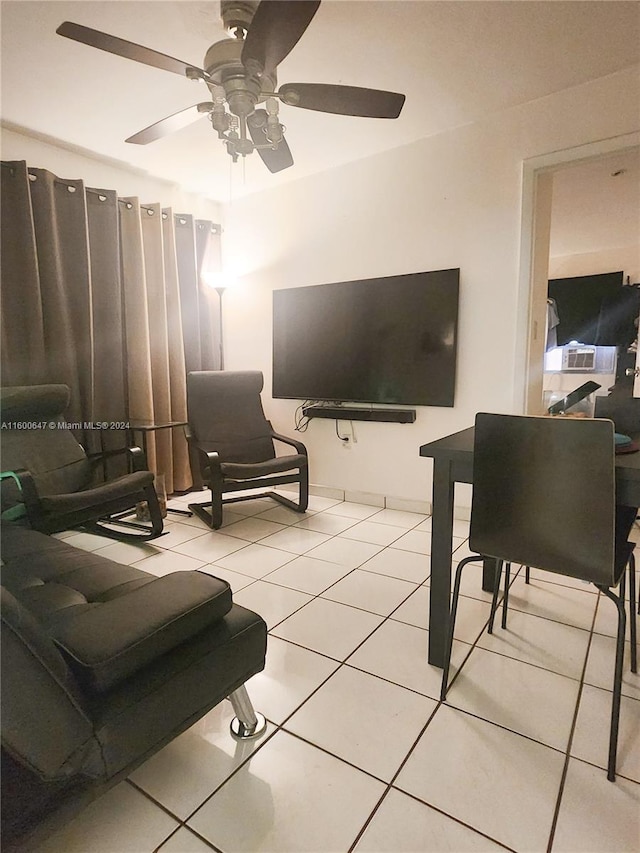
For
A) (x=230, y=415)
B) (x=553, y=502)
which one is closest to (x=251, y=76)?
(x=553, y=502)

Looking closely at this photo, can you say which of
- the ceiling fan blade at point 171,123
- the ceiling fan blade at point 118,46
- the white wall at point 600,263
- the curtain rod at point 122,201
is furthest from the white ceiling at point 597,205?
the curtain rod at point 122,201

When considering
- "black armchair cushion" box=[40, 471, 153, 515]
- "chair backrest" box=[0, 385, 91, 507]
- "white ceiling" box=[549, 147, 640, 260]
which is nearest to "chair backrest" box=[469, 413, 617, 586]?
"black armchair cushion" box=[40, 471, 153, 515]

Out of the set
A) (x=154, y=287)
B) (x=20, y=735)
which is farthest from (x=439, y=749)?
(x=154, y=287)

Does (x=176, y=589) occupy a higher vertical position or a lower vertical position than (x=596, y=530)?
lower

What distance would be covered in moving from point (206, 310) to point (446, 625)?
3.38 m

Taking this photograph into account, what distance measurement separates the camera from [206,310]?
4.06 m

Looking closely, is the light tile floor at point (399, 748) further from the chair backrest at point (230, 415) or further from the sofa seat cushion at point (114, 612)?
the chair backrest at point (230, 415)

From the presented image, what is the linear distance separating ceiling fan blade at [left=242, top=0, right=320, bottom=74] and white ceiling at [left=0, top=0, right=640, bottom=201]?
485mm

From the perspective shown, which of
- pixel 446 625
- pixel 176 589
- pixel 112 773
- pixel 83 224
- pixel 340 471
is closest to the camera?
pixel 112 773

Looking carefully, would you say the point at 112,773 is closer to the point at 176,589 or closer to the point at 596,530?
the point at 176,589

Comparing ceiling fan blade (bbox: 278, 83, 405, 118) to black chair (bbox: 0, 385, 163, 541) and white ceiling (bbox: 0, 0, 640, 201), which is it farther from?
black chair (bbox: 0, 385, 163, 541)

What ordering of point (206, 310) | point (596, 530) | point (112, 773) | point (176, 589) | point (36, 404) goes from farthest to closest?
point (206, 310)
point (36, 404)
point (596, 530)
point (176, 589)
point (112, 773)

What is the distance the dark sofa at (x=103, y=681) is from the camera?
750 millimetres

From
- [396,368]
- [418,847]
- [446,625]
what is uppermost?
[396,368]
